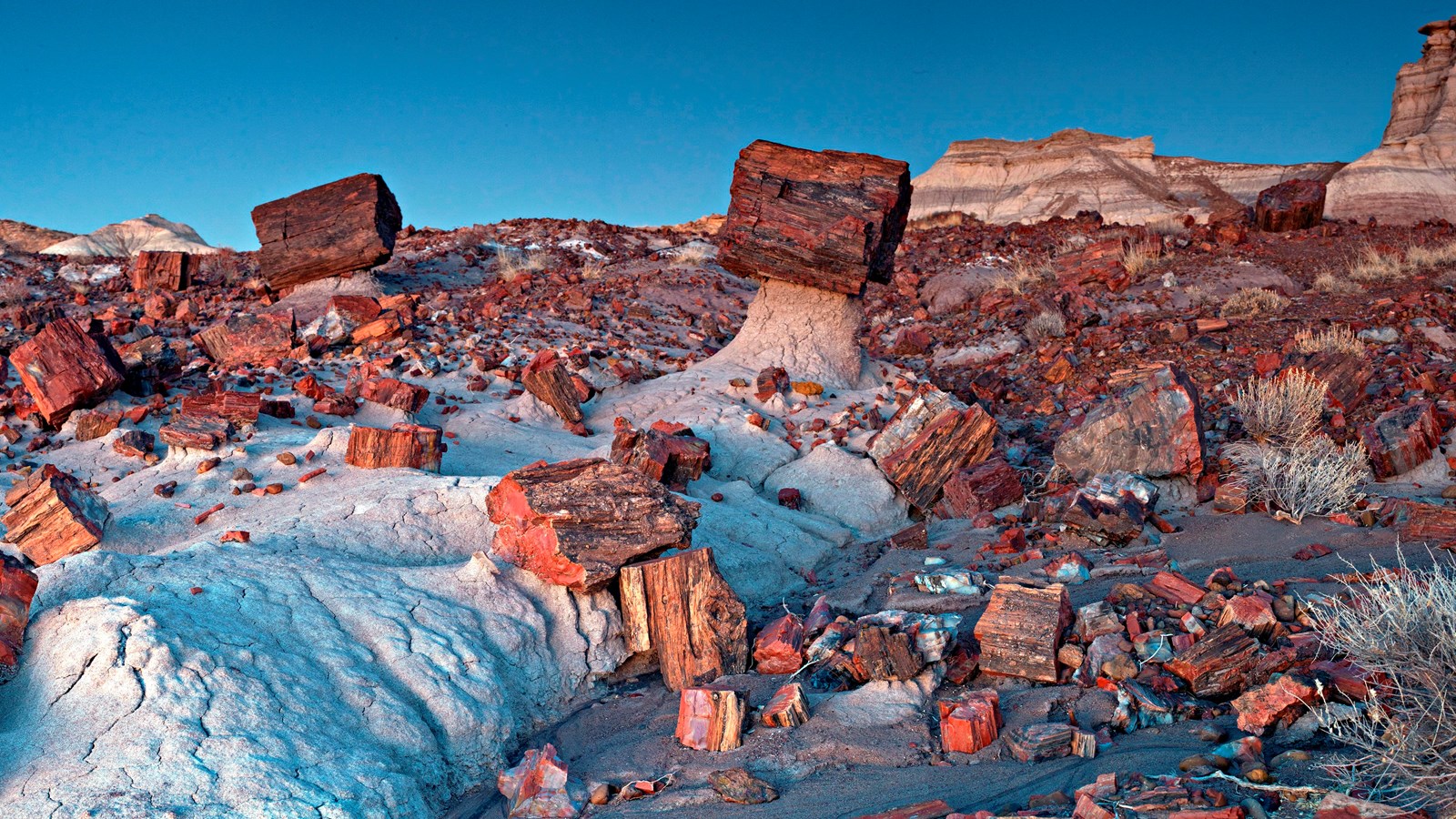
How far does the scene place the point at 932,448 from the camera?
8578 millimetres

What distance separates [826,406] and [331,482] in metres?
5.11

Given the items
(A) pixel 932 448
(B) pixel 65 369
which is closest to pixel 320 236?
(B) pixel 65 369

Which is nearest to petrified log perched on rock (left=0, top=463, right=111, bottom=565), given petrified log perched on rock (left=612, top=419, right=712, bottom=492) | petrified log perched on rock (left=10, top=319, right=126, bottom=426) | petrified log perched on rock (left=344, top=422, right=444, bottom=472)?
petrified log perched on rock (left=344, top=422, right=444, bottom=472)

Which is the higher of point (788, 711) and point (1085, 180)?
point (1085, 180)

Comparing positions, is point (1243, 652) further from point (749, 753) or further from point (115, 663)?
point (115, 663)

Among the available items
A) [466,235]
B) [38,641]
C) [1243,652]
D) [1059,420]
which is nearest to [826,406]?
[1059,420]

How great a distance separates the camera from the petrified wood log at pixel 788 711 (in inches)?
172

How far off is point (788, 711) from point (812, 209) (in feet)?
22.8

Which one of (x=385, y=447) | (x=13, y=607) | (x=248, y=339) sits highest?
(x=248, y=339)

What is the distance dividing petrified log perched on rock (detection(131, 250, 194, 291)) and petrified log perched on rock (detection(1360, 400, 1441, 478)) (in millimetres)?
15133

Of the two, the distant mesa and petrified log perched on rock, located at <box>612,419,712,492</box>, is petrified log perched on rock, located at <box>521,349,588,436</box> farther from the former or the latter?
the distant mesa

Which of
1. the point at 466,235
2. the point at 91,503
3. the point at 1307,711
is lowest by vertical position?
the point at 1307,711

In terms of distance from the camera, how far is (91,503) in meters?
6.19

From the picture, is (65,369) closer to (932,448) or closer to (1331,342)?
(932,448)
